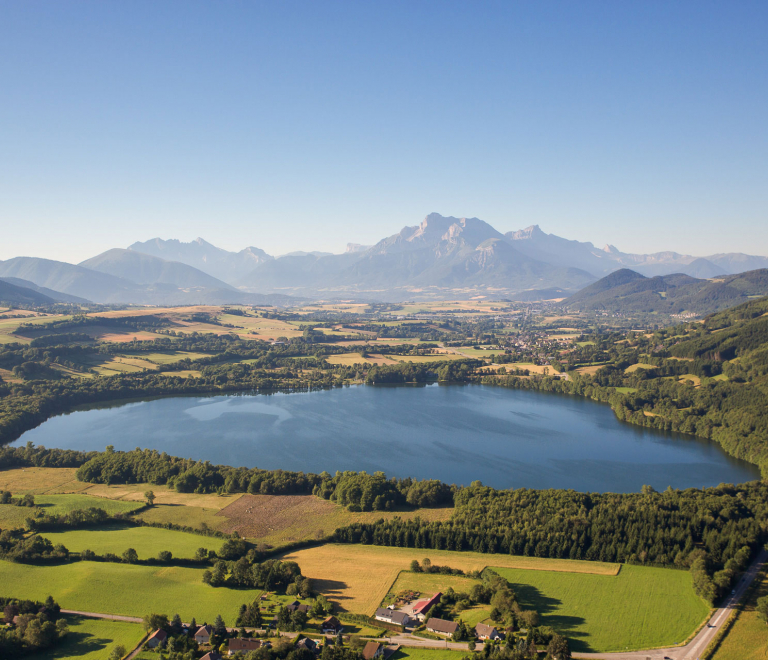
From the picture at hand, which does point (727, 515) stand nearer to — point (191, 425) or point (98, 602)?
point (98, 602)

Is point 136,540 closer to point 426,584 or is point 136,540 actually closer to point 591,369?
point 426,584

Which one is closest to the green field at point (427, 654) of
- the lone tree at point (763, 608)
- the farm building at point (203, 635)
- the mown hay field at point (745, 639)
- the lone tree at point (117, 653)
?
the farm building at point (203, 635)

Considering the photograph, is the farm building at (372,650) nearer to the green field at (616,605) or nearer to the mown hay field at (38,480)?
the green field at (616,605)

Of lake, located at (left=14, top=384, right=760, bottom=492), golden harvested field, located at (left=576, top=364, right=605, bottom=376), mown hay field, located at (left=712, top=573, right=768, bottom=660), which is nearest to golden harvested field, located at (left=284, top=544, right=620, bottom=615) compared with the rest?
mown hay field, located at (left=712, top=573, right=768, bottom=660)

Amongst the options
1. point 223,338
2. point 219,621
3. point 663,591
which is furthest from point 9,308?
point 663,591

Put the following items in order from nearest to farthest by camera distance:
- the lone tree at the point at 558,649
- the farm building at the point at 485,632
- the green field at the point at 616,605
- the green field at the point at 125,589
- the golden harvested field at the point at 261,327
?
1. the lone tree at the point at 558,649
2. the farm building at the point at 485,632
3. the green field at the point at 616,605
4. the green field at the point at 125,589
5. the golden harvested field at the point at 261,327

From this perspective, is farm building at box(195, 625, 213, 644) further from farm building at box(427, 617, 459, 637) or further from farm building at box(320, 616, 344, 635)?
farm building at box(427, 617, 459, 637)
